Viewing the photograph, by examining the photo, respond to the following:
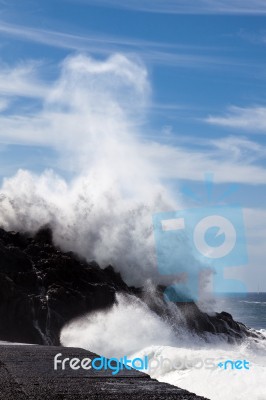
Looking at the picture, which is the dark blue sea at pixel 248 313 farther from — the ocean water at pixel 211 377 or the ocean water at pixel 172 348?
the ocean water at pixel 211 377

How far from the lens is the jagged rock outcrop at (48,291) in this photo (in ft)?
53.8

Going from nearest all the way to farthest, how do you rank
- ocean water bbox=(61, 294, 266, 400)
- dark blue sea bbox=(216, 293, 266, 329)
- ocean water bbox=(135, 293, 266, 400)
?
ocean water bbox=(135, 293, 266, 400)
ocean water bbox=(61, 294, 266, 400)
dark blue sea bbox=(216, 293, 266, 329)

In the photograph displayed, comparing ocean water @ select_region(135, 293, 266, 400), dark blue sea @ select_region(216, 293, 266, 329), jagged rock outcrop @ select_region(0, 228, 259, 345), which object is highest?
dark blue sea @ select_region(216, 293, 266, 329)

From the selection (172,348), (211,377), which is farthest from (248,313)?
(211,377)

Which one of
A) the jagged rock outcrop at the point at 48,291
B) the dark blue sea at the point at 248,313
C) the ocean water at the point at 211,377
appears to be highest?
the dark blue sea at the point at 248,313

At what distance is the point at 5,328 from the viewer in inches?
638

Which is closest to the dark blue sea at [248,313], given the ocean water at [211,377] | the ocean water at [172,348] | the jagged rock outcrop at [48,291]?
the jagged rock outcrop at [48,291]

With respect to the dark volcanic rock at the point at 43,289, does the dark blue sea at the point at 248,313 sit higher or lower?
higher

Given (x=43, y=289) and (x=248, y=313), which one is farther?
(x=248, y=313)

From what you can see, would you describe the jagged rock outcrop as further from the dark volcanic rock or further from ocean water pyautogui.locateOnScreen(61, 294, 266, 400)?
ocean water pyautogui.locateOnScreen(61, 294, 266, 400)

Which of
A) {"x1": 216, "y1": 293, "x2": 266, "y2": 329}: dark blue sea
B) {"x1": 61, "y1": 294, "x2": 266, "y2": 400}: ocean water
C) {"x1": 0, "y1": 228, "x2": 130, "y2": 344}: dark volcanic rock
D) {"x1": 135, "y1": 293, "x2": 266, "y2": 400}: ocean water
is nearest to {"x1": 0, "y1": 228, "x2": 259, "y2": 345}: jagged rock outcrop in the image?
{"x1": 0, "y1": 228, "x2": 130, "y2": 344}: dark volcanic rock

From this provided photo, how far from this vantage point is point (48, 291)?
17.4 meters

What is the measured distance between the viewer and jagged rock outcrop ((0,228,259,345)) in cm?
1639

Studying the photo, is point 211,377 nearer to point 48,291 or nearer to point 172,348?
point 172,348
